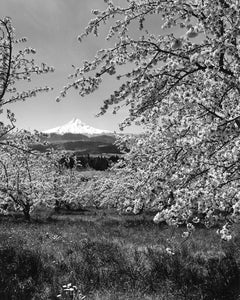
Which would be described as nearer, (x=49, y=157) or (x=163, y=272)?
(x=163, y=272)

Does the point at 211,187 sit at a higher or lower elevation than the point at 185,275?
higher

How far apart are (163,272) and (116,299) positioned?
87.8 inches

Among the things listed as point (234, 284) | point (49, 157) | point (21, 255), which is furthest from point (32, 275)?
point (234, 284)

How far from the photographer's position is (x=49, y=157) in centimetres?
1019

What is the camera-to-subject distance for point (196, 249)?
1161 centimetres

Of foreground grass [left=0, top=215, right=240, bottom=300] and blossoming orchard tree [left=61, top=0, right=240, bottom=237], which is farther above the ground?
blossoming orchard tree [left=61, top=0, right=240, bottom=237]

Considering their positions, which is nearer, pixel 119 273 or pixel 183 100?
pixel 183 100

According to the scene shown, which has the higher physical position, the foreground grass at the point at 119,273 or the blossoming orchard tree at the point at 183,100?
the blossoming orchard tree at the point at 183,100

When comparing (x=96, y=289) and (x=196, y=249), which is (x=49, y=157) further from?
(x=196, y=249)

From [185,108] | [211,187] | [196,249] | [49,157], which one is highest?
[185,108]

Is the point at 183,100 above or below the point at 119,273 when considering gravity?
above

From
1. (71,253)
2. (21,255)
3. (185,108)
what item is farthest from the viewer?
(71,253)

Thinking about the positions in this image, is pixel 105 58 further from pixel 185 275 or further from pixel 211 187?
pixel 185 275

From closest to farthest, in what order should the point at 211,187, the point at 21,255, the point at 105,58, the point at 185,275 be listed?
the point at 211,187, the point at 105,58, the point at 185,275, the point at 21,255
